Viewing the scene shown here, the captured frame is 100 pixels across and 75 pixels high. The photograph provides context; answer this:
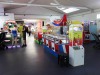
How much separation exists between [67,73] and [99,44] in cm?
526

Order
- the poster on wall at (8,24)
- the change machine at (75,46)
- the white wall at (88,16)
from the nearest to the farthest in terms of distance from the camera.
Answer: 1. the change machine at (75,46)
2. the white wall at (88,16)
3. the poster on wall at (8,24)

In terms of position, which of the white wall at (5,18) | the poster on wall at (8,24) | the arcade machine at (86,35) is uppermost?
the white wall at (5,18)

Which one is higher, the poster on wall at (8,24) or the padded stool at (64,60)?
the poster on wall at (8,24)

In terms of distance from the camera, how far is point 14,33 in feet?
29.0

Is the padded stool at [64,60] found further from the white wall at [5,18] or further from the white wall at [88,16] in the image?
the white wall at [5,18]

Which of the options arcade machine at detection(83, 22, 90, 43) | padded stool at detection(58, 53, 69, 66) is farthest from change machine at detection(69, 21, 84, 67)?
arcade machine at detection(83, 22, 90, 43)

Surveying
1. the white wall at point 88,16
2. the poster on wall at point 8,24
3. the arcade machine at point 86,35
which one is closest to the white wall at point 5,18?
the poster on wall at point 8,24

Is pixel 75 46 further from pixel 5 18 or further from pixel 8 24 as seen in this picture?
pixel 5 18

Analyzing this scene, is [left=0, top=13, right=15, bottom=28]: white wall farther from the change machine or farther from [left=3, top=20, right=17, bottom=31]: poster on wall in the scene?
the change machine

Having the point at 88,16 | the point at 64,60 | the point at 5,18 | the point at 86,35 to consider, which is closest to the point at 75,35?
the point at 64,60

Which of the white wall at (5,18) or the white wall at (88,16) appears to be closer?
the white wall at (88,16)

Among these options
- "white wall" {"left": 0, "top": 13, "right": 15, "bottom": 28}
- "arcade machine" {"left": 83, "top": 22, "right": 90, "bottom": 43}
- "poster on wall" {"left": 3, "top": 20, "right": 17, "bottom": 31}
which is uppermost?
"white wall" {"left": 0, "top": 13, "right": 15, "bottom": 28}

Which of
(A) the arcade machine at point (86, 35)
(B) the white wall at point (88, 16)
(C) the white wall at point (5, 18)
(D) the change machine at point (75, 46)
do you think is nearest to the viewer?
(D) the change machine at point (75, 46)

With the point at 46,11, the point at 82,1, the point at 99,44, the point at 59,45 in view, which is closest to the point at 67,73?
the point at 59,45
